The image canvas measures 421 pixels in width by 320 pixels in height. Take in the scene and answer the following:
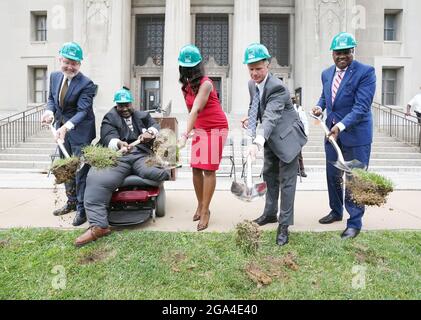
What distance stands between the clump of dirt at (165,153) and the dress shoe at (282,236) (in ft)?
5.29

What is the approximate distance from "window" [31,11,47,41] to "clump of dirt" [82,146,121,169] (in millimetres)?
24396

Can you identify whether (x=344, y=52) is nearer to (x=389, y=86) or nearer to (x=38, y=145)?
(x=38, y=145)

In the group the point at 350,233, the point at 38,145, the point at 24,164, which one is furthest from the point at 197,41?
the point at 350,233

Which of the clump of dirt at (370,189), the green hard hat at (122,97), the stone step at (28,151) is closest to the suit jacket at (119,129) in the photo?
the green hard hat at (122,97)

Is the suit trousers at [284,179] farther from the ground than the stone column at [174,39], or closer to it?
closer to it

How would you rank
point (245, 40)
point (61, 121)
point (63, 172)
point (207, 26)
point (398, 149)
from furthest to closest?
point (207, 26), point (245, 40), point (398, 149), point (61, 121), point (63, 172)

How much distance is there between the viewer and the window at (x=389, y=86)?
24.2 metres

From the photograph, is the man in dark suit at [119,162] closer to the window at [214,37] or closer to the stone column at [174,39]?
the stone column at [174,39]

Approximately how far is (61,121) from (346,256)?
14.0 feet

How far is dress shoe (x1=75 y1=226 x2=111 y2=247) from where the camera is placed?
3.98 metres
